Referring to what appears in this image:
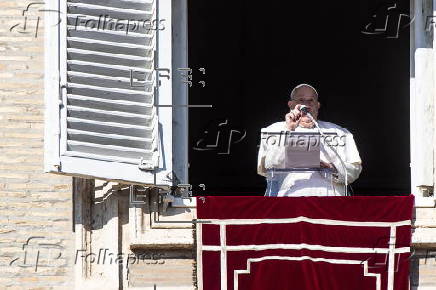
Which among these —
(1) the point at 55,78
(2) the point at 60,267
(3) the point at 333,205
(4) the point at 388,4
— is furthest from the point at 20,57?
(4) the point at 388,4

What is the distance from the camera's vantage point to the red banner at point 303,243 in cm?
1279

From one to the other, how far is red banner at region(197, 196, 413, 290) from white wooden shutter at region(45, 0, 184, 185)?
526mm

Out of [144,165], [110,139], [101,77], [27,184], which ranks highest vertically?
[101,77]

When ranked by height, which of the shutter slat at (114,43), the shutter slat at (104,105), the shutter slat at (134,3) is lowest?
the shutter slat at (104,105)

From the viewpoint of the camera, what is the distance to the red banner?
12789 millimetres

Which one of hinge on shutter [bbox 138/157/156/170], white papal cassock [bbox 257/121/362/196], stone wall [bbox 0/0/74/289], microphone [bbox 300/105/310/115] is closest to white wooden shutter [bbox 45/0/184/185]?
hinge on shutter [bbox 138/157/156/170]

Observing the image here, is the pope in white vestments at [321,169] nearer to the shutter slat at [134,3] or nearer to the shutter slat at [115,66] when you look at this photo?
the shutter slat at [115,66]

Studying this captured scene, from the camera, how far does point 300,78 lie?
1795 centimetres

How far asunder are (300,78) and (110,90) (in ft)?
17.5

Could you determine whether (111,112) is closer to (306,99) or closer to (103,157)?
(103,157)

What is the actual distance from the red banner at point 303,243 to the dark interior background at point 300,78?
4.73 metres

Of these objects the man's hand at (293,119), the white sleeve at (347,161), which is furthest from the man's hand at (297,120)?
the white sleeve at (347,161)

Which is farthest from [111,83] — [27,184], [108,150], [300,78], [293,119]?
[300,78]

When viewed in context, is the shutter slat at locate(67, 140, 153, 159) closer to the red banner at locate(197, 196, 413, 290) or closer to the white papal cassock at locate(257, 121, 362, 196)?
the red banner at locate(197, 196, 413, 290)
